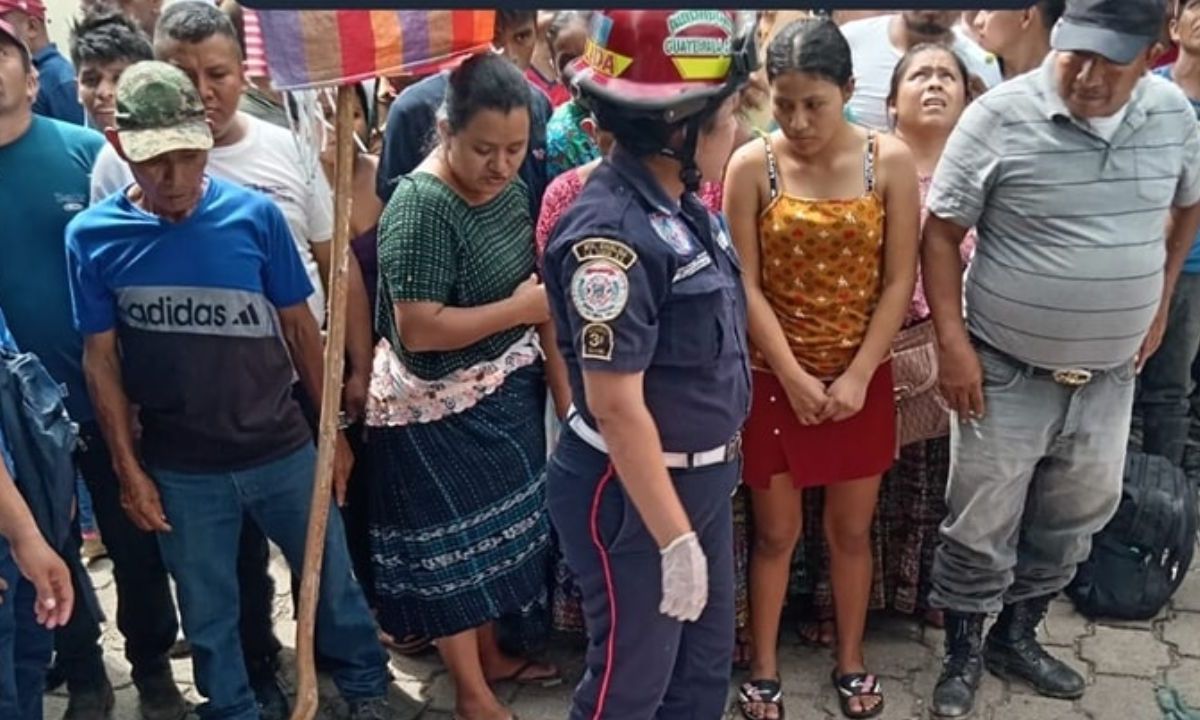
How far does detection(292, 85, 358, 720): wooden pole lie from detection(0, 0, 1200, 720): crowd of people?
0.18m

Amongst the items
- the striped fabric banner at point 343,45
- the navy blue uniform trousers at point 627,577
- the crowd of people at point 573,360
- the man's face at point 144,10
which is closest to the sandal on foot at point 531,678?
the crowd of people at point 573,360

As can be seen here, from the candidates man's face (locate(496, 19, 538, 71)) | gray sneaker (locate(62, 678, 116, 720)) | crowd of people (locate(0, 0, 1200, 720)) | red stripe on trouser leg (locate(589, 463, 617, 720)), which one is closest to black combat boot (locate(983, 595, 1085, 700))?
crowd of people (locate(0, 0, 1200, 720))

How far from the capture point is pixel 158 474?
9.36ft

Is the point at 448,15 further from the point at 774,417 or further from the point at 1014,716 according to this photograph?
the point at 1014,716

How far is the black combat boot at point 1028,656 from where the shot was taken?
130 inches

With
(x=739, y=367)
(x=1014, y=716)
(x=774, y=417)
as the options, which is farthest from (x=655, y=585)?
(x=1014, y=716)

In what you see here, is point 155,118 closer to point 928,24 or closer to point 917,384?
point 917,384

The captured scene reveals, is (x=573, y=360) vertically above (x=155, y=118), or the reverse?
(x=155, y=118)

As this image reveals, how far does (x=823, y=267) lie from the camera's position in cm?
295

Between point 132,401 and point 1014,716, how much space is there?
2.24 m

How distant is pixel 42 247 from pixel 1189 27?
10.3 feet

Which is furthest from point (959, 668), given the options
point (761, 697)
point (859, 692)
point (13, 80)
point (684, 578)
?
point (13, 80)

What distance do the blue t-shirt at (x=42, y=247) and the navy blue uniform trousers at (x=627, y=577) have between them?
1270 millimetres

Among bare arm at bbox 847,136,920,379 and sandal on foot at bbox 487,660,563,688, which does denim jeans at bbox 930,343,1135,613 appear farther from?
sandal on foot at bbox 487,660,563,688
